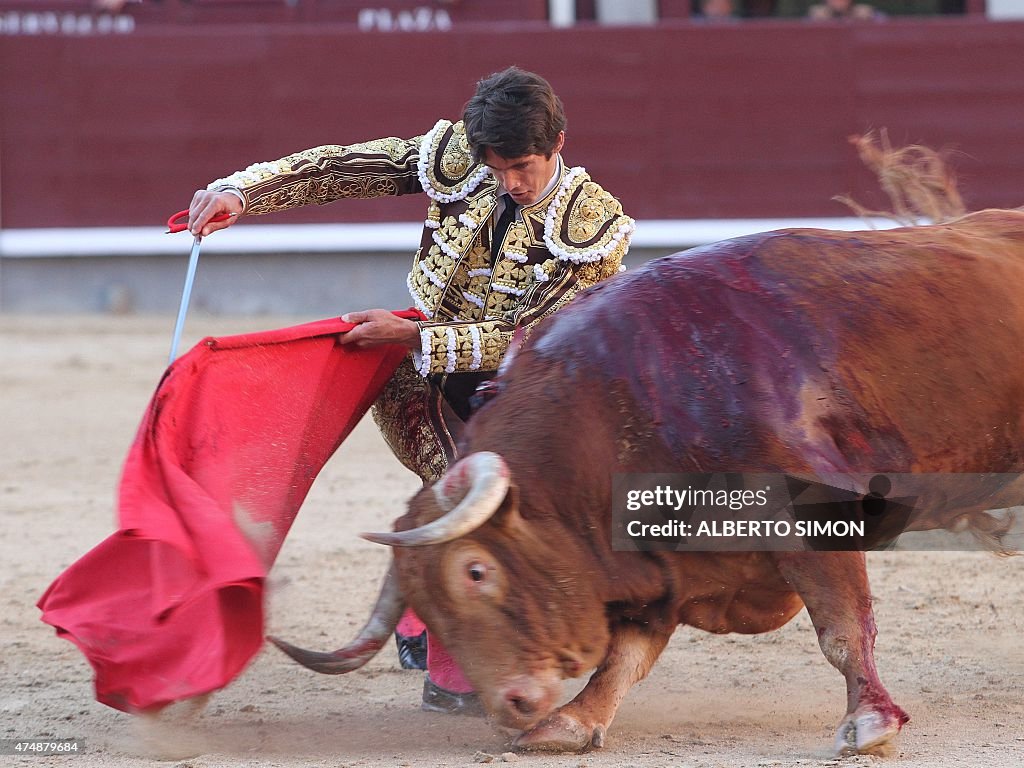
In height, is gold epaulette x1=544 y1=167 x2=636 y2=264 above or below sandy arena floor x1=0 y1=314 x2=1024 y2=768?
above

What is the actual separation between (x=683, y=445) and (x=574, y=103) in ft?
22.0

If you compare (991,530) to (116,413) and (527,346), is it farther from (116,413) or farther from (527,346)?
(116,413)

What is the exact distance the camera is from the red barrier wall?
8.92 meters

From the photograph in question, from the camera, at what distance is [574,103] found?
902 centimetres

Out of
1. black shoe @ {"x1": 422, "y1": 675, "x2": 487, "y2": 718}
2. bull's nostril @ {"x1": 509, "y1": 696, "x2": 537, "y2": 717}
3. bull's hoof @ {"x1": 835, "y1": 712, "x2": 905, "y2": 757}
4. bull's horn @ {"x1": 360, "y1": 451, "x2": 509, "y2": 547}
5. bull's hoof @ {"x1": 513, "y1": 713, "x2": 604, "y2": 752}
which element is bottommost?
black shoe @ {"x1": 422, "y1": 675, "x2": 487, "y2": 718}

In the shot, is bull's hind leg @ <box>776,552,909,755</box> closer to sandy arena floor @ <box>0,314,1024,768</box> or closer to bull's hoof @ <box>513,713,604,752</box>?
sandy arena floor @ <box>0,314,1024,768</box>

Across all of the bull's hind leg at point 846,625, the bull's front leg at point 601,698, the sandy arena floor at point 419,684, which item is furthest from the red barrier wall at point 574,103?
the bull's hind leg at point 846,625

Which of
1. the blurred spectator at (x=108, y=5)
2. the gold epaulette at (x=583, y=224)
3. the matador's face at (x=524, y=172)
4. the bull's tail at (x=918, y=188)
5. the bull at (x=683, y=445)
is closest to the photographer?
the bull at (x=683, y=445)

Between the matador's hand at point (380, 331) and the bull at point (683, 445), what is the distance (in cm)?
26

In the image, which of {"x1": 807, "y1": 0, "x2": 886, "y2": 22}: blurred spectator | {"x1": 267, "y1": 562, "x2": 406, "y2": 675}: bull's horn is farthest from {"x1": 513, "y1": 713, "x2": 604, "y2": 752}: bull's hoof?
{"x1": 807, "y1": 0, "x2": 886, "y2": 22}: blurred spectator

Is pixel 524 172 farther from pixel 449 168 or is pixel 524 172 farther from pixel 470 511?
pixel 470 511

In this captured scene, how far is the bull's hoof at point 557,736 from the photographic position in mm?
2602

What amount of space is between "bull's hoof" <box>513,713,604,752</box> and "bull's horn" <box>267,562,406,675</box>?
32 centimetres

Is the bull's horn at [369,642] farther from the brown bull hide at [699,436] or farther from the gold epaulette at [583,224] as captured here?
the gold epaulette at [583,224]
